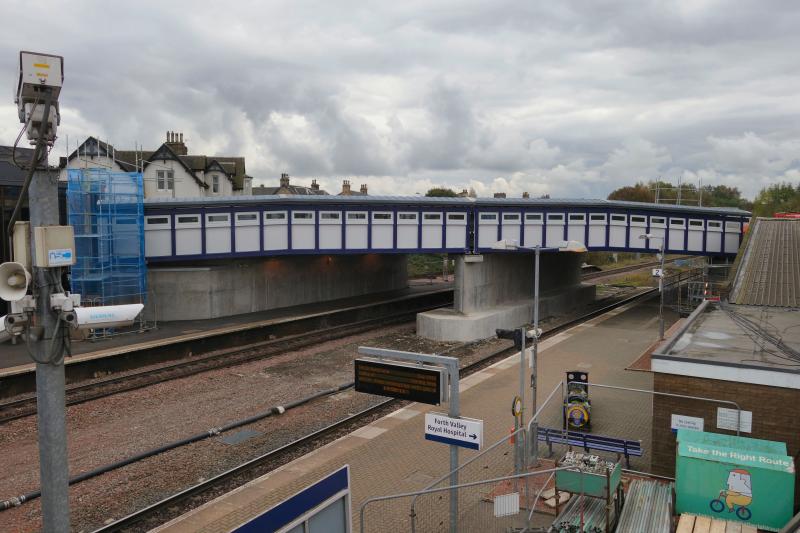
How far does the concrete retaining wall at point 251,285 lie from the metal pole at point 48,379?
22644mm

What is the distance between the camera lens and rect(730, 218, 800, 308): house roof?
18984 millimetres

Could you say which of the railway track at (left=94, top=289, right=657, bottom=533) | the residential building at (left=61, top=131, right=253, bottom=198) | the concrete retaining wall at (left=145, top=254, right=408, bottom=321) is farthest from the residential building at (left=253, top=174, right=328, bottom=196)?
the railway track at (left=94, top=289, right=657, bottom=533)

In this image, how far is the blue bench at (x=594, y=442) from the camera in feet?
40.7

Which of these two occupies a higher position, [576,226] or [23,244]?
[576,226]

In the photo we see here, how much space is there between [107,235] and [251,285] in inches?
310

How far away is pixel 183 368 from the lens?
21.4 metres

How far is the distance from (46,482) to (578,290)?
37338 mm

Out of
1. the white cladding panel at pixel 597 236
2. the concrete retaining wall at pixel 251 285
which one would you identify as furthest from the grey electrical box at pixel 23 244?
the white cladding panel at pixel 597 236

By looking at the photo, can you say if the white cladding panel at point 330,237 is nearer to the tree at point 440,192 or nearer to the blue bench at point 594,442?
the blue bench at point 594,442

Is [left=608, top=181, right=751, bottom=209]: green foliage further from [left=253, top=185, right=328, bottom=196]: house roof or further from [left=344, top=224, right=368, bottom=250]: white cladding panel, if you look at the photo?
[left=344, top=224, right=368, bottom=250]: white cladding panel

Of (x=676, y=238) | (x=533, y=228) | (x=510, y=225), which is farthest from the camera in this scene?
(x=676, y=238)

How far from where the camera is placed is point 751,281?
20859 millimetres

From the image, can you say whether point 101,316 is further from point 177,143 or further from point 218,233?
point 177,143

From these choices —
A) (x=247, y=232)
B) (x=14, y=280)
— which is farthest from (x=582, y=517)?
(x=247, y=232)
